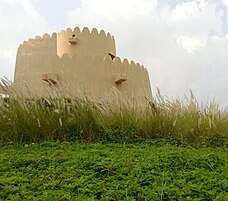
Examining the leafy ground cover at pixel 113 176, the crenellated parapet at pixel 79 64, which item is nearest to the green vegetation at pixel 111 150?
the leafy ground cover at pixel 113 176

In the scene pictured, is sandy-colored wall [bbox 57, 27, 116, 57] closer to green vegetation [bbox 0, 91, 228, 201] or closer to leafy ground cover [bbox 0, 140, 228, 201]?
green vegetation [bbox 0, 91, 228, 201]

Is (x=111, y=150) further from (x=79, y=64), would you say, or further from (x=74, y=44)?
(x=74, y=44)

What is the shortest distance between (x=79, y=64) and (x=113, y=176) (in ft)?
26.7

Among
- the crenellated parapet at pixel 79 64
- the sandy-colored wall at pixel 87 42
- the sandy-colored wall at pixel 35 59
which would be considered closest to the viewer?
the crenellated parapet at pixel 79 64

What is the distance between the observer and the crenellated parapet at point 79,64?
10281 mm

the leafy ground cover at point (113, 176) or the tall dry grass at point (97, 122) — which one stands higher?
the tall dry grass at point (97, 122)

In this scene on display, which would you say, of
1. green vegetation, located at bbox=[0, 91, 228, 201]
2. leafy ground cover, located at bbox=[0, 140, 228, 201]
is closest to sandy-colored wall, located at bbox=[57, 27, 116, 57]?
green vegetation, located at bbox=[0, 91, 228, 201]

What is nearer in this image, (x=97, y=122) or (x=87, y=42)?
(x=97, y=122)

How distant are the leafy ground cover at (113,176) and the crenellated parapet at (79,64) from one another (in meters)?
6.50

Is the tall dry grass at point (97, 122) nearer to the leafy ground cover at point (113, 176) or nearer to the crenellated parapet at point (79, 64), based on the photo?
the leafy ground cover at point (113, 176)

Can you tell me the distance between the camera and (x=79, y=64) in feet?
33.7

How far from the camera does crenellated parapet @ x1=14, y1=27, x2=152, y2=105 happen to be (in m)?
10.3

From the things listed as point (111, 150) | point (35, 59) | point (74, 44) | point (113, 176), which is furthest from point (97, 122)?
point (74, 44)

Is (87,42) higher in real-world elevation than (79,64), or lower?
higher
